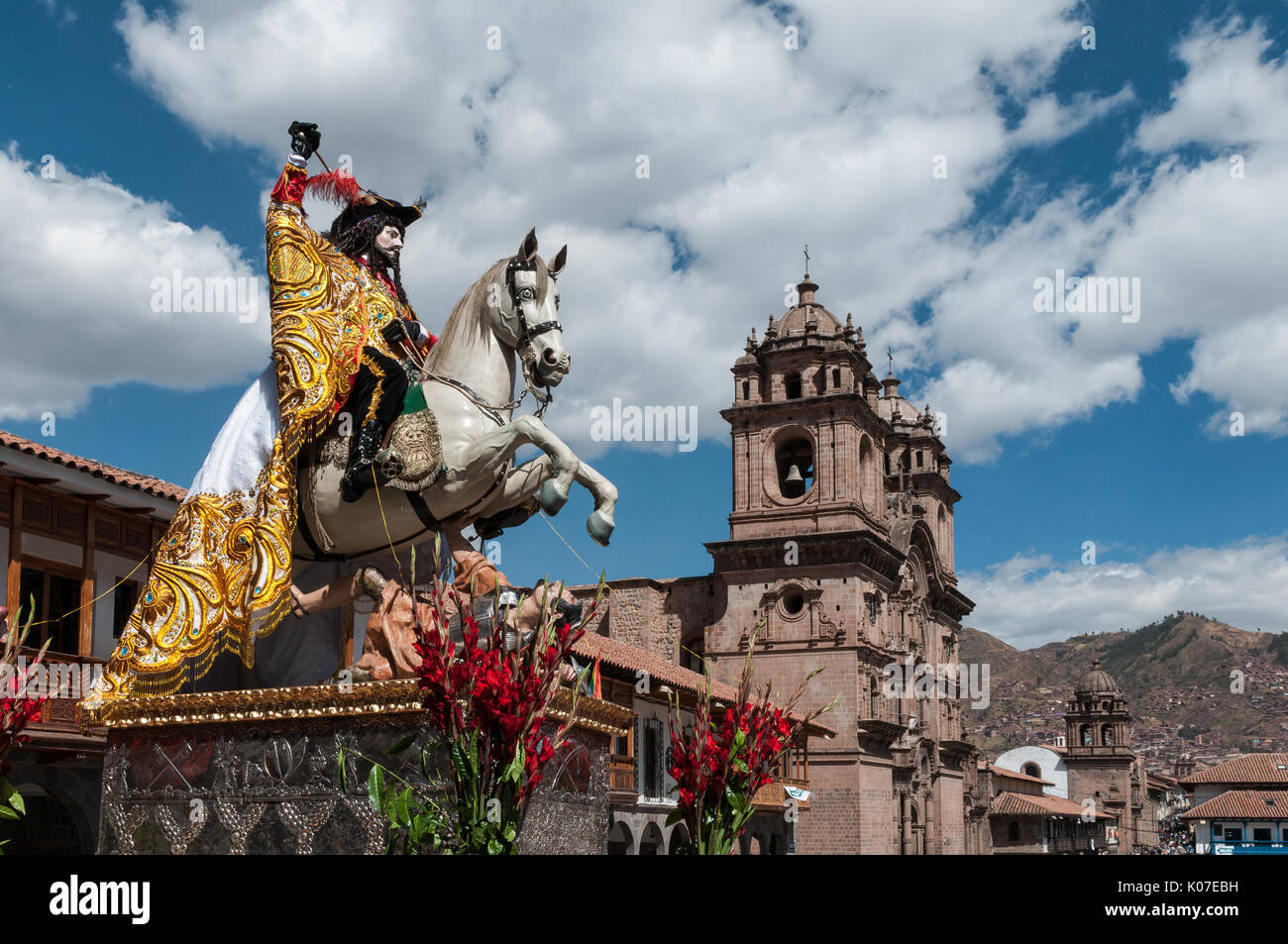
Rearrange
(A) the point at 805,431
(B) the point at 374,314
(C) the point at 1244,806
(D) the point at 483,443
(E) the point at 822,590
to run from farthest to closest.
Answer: (C) the point at 1244,806
(A) the point at 805,431
(E) the point at 822,590
(B) the point at 374,314
(D) the point at 483,443

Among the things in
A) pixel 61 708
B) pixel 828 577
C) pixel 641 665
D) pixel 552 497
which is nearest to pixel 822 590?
pixel 828 577

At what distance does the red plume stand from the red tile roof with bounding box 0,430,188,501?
601 centimetres

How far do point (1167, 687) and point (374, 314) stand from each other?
175 metres

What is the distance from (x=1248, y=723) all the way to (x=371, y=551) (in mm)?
156410

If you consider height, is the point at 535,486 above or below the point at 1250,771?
above

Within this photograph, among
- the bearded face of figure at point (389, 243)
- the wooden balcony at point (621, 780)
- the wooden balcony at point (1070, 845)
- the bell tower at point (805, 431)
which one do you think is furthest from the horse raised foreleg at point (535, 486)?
the wooden balcony at point (1070, 845)

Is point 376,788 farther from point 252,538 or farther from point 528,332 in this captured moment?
point 528,332

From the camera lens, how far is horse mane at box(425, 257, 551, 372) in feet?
22.6

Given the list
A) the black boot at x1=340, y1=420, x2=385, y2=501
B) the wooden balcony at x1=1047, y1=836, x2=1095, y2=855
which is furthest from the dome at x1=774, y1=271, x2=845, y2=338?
the black boot at x1=340, y1=420, x2=385, y2=501

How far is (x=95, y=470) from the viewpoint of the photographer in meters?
13.1

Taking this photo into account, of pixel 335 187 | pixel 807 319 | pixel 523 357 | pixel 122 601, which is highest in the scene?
pixel 807 319

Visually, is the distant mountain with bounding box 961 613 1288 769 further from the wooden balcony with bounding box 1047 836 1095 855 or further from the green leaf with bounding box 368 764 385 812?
the green leaf with bounding box 368 764 385 812

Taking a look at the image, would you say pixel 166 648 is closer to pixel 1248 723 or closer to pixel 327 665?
pixel 327 665
